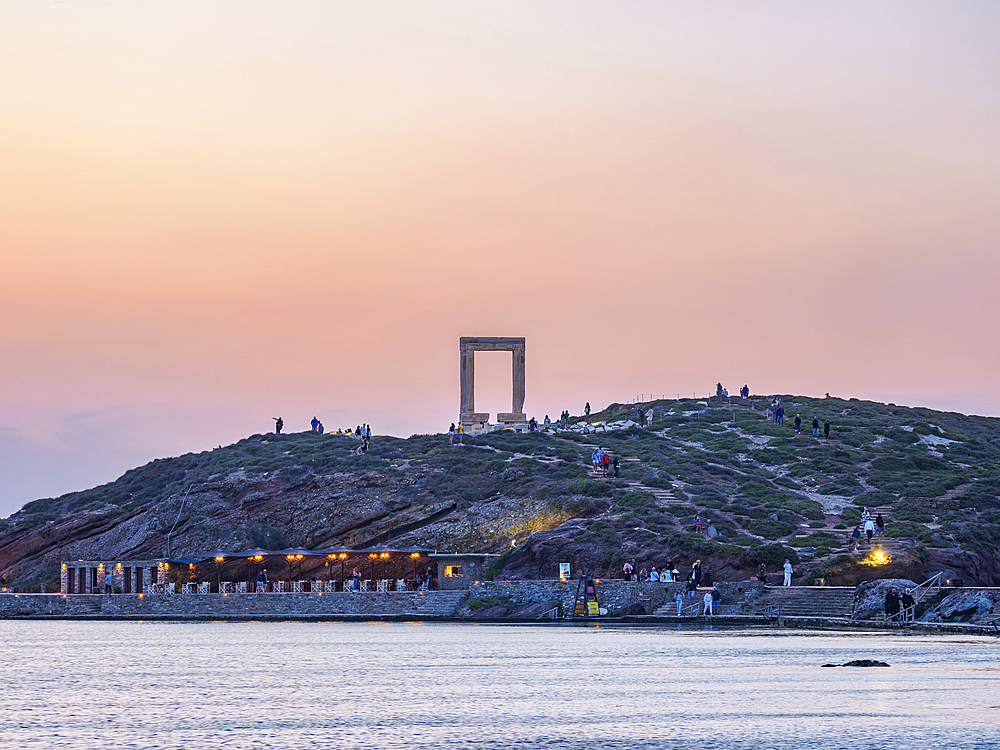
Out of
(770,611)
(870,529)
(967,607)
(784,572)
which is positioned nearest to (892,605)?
(967,607)

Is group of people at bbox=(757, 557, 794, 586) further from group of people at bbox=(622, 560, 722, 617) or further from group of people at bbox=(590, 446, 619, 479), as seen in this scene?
group of people at bbox=(590, 446, 619, 479)

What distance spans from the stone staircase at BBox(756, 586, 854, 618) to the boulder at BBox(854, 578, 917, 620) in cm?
97

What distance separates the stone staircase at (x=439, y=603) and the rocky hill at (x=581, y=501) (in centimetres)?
312

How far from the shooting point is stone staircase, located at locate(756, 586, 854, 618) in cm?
5762

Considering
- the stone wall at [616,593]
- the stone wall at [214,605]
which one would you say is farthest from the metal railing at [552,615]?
the stone wall at [214,605]

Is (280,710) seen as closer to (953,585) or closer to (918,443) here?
(953,585)

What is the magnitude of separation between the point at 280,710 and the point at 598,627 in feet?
114

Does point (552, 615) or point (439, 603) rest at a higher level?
point (439, 603)

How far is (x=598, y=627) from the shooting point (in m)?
60.9

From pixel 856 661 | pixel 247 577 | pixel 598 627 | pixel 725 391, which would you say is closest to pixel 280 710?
pixel 856 661

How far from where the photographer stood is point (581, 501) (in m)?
81.8

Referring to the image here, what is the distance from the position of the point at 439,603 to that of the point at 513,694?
4036 centimetres

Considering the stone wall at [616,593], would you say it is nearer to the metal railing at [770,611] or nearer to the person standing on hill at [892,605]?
the metal railing at [770,611]

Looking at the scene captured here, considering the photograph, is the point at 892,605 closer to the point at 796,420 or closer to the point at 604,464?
the point at 604,464
